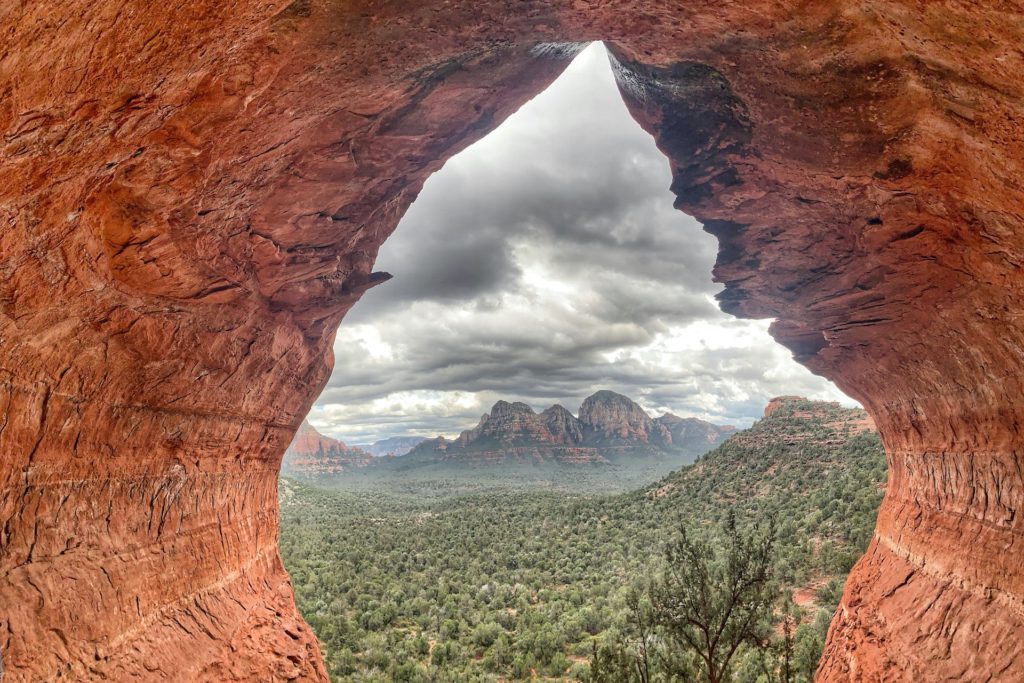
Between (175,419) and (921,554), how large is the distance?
14.2 m

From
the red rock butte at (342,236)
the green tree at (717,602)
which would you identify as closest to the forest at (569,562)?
the green tree at (717,602)

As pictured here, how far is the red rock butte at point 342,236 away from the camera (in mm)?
5020

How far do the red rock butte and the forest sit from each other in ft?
22.4

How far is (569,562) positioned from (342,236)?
28.1 metres

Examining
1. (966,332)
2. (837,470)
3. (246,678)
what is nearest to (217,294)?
(246,678)

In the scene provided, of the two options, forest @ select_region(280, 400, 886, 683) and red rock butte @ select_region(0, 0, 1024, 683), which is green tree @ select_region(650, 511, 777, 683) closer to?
forest @ select_region(280, 400, 886, 683)

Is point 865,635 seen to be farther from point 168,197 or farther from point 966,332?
point 168,197

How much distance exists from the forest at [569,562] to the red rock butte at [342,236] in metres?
6.84

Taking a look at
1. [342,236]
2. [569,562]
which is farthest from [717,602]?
[569,562]

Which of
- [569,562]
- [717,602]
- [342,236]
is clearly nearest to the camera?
[342,236]

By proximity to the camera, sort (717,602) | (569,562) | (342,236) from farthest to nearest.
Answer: (569,562) → (717,602) → (342,236)

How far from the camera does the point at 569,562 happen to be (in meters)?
32.2

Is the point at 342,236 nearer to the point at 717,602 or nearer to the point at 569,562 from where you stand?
the point at 717,602

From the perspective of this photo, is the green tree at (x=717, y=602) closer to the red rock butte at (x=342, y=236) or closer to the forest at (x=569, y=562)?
the forest at (x=569, y=562)
